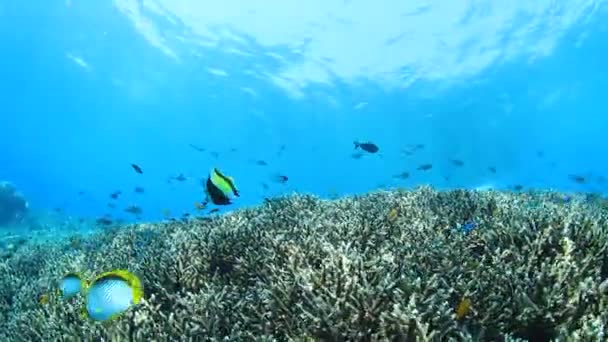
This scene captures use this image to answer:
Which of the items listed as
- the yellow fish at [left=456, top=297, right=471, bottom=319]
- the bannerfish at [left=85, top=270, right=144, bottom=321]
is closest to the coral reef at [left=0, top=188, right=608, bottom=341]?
the yellow fish at [left=456, top=297, right=471, bottom=319]

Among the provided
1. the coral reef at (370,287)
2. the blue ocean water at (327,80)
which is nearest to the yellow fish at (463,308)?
the coral reef at (370,287)

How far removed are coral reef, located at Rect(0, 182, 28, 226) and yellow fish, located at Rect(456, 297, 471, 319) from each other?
34.5 meters

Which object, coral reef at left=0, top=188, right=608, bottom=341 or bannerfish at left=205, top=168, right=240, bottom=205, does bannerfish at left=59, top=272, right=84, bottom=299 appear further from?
bannerfish at left=205, top=168, right=240, bottom=205

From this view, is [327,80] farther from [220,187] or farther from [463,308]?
[463,308]

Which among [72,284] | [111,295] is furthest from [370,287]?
[72,284]

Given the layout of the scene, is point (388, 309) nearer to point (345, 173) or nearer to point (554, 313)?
point (554, 313)

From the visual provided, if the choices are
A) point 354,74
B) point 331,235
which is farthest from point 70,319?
point 354,74

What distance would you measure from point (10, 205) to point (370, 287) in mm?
34734

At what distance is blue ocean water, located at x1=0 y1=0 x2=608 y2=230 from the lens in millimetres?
41500

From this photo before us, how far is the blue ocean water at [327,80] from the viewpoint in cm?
4150

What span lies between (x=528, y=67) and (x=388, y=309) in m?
56.9

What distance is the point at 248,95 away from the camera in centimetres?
6419

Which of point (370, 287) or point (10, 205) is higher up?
point (10, 205)

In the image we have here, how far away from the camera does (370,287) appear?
9.55 ft
